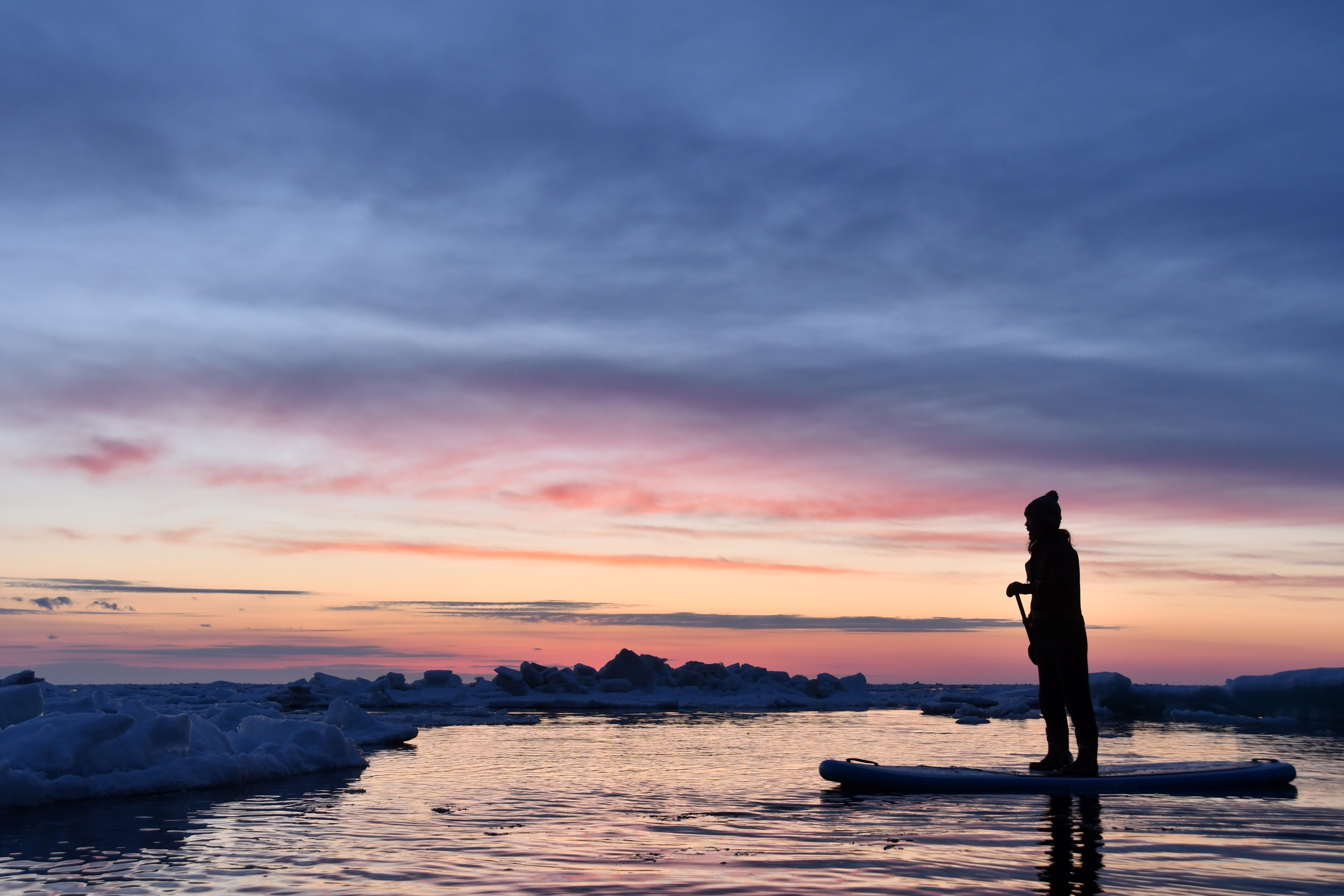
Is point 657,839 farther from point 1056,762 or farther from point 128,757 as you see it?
point 128,757

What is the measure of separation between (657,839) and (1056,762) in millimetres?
5454

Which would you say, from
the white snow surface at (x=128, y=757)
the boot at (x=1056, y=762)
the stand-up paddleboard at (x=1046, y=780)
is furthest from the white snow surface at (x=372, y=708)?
the boot at (x=1056, y=762)

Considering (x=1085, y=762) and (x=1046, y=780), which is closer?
(x=1046, y=780)

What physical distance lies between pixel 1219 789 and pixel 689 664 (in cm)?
4281

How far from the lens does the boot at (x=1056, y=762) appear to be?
9969mm

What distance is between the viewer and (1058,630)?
32.7 feet

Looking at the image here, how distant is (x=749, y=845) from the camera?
240 inches

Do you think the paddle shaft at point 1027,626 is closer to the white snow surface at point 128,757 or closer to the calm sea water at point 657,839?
the calm sea water at point 657,839

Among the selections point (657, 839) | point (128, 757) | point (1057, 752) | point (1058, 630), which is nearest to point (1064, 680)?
point (1058, 630)

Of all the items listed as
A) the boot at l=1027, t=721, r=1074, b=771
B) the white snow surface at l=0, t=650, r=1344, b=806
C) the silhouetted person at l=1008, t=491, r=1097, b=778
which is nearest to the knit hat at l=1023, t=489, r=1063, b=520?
the silhouetted person at l=1008, t=491, r=1097, b=778

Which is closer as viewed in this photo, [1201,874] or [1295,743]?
[1201,874]

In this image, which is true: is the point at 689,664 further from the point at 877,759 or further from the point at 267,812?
the point at 267,812

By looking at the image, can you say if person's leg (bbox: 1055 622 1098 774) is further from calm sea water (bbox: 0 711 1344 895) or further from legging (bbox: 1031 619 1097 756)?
calm sea water (bbox: 0 711 1344 895)

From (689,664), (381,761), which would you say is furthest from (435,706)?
(381,761)
